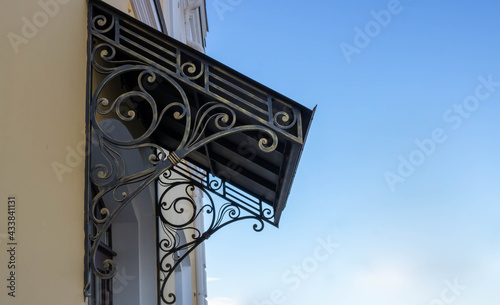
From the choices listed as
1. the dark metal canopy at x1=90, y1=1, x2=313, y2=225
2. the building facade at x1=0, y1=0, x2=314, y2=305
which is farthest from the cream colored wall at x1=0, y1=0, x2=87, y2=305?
the dark metal canopy at x1=90, y1=1, x2=313, y2=225

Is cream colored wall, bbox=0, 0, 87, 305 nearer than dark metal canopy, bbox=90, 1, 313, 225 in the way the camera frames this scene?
Yes

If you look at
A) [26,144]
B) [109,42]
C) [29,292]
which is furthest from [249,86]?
[29,292]

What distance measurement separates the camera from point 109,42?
10.3ft

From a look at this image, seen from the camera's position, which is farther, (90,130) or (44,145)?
(90,130)

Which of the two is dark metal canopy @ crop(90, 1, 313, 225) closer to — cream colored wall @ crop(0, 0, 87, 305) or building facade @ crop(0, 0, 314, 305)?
building facade @ crop(0, 0, 314, 305)

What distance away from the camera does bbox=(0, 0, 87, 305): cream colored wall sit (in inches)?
88.7

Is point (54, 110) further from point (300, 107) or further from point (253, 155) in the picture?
point (253, 155)

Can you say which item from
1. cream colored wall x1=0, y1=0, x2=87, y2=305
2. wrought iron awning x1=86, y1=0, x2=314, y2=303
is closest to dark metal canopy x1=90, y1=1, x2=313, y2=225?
wrought iron awning x1=86, y1=0, x2=314, y2=303

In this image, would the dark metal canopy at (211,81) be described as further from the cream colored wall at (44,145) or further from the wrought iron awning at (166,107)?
the cream colored wall at (44,145)

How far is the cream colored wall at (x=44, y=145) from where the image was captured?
7.39ft

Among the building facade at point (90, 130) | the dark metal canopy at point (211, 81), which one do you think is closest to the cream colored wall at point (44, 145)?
the building facade at point (90, 130)

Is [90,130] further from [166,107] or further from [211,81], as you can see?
[211,81]

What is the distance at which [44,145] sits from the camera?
8.37 ft

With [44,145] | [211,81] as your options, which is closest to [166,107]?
Answer: [211,81]
